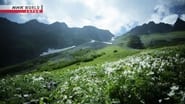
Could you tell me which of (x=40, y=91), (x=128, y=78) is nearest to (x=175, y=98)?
(x=128, y=78)

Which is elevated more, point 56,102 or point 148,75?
point 148,75

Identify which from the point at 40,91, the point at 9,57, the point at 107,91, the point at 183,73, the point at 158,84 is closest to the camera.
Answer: the point at 107,91

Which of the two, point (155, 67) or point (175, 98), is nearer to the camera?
point (175, 98)

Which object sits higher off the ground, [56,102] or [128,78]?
[128,78]

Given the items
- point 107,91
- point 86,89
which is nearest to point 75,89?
point 86,89

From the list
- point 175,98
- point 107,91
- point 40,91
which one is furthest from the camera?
point 40,91

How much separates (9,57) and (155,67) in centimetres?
19497

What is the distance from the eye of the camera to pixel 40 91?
1424 centimetres

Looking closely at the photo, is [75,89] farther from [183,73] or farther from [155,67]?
[183,73]

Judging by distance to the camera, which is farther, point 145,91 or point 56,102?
point 56,102

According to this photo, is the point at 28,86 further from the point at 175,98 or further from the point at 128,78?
the point at 175,98

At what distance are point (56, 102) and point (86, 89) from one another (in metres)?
1.17

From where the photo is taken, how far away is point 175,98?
9023mm

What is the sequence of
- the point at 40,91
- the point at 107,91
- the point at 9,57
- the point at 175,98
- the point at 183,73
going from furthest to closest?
the point at 9,57 → the point at 40,91 → the point at 183,73 → the point at 107,91 → the point at 175,98
